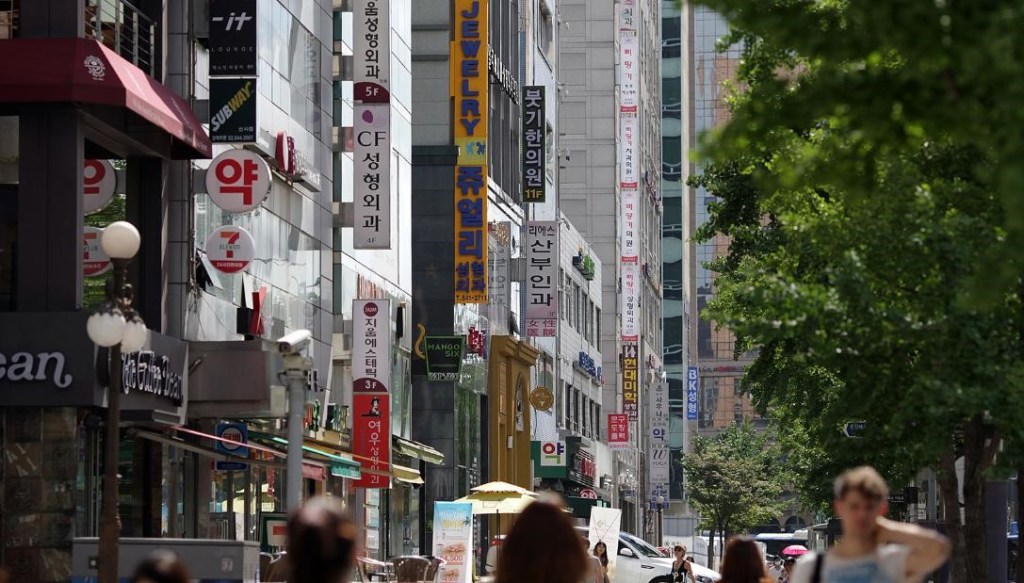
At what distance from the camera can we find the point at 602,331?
9506 centimetres

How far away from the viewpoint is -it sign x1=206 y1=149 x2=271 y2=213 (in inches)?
1070

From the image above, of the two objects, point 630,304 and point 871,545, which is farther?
point 630,304

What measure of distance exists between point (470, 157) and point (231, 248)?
22.7 metres

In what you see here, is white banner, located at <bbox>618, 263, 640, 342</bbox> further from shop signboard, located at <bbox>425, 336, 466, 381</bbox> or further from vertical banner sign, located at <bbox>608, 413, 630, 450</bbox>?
shop signboard, located at <bbox>425, 336, 466, 381</bbox>

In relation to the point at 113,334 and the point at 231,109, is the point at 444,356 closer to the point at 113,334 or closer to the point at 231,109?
the point at 231,109

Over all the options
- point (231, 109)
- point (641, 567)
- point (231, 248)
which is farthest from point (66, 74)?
point (641, 567)

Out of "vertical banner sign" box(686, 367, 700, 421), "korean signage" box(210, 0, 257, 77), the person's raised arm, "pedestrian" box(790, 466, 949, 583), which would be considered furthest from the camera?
"vertical banner sign" box(686, 367, 700, 421)

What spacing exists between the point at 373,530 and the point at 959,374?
77.0 feet

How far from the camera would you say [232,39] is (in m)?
27.2

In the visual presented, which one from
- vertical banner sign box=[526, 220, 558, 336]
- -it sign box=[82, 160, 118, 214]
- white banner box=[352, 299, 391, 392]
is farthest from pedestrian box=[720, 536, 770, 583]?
vertical banner sign box=[526, 220, 558, 336]

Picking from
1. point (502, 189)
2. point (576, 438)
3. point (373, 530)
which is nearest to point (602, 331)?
point (576, 438)

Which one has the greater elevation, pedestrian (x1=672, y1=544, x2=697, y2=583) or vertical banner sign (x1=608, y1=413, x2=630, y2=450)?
vertical banner sign (x1=608, y1=413, x2=630, y2=450)

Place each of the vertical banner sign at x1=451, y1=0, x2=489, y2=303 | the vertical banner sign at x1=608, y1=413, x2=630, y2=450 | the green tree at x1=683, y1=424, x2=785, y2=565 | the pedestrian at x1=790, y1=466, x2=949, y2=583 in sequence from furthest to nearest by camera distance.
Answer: the green tree at x1=683, y1=424, x2=785, y2=565 < the vertical banner sign at x1=608, y1=413, x2=630, y2=450 < the vertical banner sign at x1=451, y1=0, x2=489, y2=303 < the pedestrian at x1=790, y1=466, x2=949, y2=583

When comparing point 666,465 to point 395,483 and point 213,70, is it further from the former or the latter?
point 213,70
